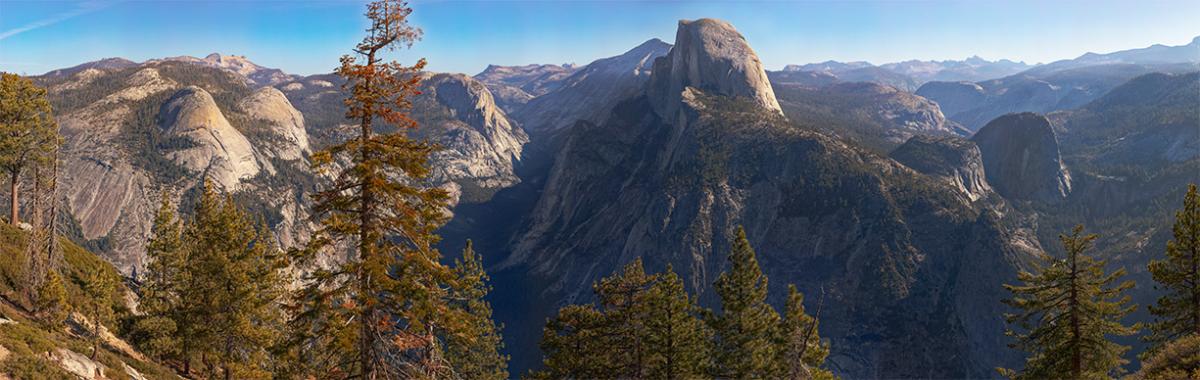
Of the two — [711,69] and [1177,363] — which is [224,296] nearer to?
[1177,363]

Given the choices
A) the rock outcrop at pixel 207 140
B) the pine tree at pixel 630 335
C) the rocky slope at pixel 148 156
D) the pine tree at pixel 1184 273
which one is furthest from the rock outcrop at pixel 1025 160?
the rock outcrop at pixel 207 140

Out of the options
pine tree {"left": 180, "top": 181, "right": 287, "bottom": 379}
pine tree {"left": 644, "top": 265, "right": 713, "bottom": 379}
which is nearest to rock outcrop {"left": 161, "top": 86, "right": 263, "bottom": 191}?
→ pine tree {"left": 180, "top": 181, "right": 287, "bottom": 379}

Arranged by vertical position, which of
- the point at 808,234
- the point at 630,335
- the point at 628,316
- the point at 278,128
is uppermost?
the point at 278,128

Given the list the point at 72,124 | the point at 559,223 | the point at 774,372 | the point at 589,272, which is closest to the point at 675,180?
the point at 589,272

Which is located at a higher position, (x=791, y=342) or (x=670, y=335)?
(x=670, y=335)

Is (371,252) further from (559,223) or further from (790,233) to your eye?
(559,223)

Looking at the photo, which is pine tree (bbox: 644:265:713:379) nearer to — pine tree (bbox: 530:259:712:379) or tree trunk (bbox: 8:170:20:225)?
pine tree (bbox: 530:259:712:379)

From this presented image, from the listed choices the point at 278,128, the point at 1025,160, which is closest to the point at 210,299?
the point at 278,128
